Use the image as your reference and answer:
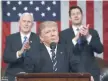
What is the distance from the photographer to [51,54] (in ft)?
15.3

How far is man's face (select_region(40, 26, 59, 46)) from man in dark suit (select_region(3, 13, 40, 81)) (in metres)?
0.42

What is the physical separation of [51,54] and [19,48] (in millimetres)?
988

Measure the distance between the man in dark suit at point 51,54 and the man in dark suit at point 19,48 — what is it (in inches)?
16.2

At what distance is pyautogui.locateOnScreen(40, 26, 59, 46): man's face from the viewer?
4613mm

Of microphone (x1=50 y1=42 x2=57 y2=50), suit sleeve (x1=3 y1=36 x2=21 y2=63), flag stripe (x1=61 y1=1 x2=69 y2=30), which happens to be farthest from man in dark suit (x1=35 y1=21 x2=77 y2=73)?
flag stripe (x1=61 y1=1 x2=69 y2=30)

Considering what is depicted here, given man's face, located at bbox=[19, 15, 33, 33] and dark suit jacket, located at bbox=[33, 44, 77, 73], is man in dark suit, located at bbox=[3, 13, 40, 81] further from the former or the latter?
dark suit jacket, located at bbox=[33, 44, 77, 73]

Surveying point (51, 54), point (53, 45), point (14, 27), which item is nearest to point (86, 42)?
point (51, 54)

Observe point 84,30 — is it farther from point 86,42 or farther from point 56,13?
point 56,13

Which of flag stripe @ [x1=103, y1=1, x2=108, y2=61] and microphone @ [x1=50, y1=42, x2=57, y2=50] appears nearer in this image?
microphone @ [x1=50, y1=42, x2=57, y2=50]

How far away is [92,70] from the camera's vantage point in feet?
19.0

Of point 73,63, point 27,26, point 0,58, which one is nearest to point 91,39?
point 27,26

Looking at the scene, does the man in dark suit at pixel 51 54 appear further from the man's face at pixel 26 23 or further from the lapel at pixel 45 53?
the man's face at pixel 26 23

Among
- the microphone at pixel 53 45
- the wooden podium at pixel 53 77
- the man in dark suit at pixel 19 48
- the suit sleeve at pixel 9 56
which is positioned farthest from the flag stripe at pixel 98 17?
the wooden podium at pixel 53 77

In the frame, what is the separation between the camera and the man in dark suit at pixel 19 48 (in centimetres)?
531
